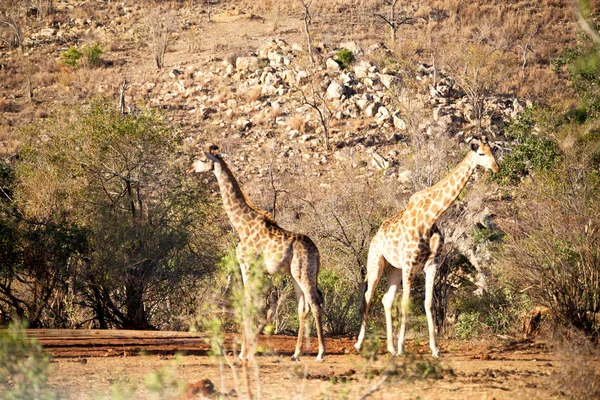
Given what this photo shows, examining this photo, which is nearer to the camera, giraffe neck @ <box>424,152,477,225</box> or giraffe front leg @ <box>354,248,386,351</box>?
giraffe neck @ <box>424,152,477,225</box>

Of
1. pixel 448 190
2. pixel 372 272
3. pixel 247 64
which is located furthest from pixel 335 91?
pixel 448 190

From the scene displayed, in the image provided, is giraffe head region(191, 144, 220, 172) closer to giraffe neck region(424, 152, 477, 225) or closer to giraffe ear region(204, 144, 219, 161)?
giraffe ear region(204, 144, 219, 161)

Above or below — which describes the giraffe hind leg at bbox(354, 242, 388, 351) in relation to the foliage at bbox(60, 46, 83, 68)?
below

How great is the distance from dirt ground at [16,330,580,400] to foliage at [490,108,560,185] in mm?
9295

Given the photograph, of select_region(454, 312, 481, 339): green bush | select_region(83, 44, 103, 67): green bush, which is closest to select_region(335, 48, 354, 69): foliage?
select_region(83, 44, 103, 67): green bush

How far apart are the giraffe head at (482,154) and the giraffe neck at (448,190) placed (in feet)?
0.31

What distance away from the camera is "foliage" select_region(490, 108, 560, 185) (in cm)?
2025

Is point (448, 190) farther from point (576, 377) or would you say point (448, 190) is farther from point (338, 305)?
point (338, 305)

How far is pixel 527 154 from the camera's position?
20953 millimetres

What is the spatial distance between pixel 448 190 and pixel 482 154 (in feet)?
2.21

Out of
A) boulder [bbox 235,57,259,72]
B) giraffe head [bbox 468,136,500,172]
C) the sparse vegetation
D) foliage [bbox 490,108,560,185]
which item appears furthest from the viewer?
boulder [bbox 235,57,259,72]

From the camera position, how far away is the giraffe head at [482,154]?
10.2 meters

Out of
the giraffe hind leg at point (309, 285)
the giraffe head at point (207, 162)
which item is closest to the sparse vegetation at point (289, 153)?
the giraffe hind leg at point (309, 285)

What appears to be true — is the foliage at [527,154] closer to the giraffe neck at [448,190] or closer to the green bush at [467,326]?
the green bush at [467,326]
